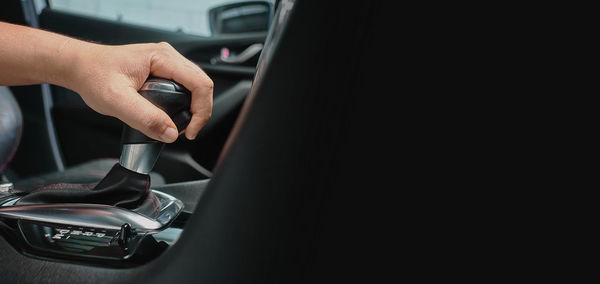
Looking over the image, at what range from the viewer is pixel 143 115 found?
0.37 meters

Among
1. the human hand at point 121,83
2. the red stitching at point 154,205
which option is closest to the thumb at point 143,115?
the human hand at point 121,83

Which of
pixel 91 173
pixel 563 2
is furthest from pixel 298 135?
pixel 91 173

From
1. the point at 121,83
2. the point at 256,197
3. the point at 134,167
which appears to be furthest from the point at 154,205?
the point at 256,197

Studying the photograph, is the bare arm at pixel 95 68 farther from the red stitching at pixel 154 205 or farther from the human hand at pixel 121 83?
the red stitching at pixel 154 205

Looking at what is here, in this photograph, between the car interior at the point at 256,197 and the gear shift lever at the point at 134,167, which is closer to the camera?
the car interior at the point at 256,197

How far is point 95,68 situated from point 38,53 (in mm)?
70

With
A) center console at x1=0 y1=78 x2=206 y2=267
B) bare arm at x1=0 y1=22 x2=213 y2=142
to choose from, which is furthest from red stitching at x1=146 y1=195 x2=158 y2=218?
bare arm at x1=0 y1=22 x2=213 y2=142

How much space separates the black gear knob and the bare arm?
2 cm

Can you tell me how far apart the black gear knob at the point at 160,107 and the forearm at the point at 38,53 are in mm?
76

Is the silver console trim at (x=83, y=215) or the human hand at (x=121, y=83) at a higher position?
the human hand at (x=121, y=83)

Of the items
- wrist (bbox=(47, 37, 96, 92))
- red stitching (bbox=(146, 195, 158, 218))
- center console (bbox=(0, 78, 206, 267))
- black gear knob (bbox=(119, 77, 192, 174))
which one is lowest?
red stitching (bbox=(146, 195, 158, 218))

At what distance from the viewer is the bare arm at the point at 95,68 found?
0.37 meters

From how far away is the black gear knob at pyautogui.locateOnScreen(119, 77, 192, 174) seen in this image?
1.29ft

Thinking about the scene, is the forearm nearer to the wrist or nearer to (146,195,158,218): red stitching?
the wrist
